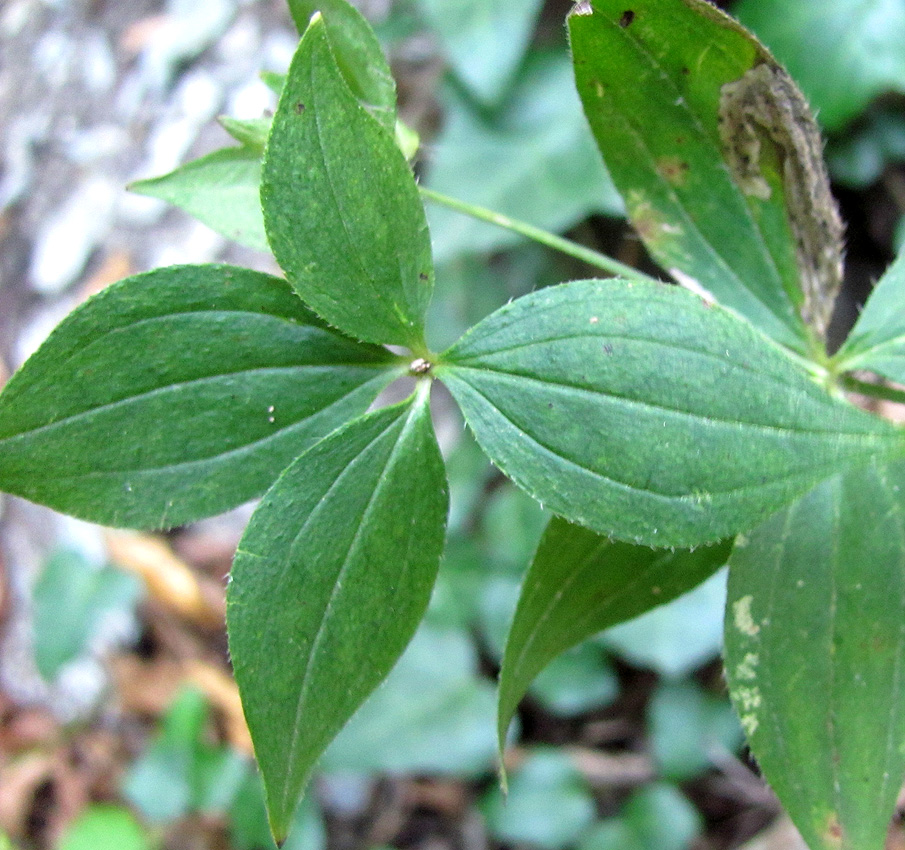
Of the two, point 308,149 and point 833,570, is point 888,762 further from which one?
point 308,149

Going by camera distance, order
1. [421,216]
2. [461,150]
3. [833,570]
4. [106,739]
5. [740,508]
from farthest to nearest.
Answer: [106,739]
[461,150]
[833,570]
[421,216]
[740,508]

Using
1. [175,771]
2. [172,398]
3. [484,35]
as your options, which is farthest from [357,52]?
[175,771]

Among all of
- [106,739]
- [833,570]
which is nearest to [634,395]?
[833,570]

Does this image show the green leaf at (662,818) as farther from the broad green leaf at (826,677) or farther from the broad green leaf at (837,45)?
the broad green leaf at (837,45)

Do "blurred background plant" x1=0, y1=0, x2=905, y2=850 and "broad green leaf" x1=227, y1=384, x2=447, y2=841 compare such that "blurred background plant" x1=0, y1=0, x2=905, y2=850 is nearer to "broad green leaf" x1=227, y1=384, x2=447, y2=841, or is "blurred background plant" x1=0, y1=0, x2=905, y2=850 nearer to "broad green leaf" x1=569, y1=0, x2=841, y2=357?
"broad green leaf" x1=569, y1=0, x2=841, y2=357

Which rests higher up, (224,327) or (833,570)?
(224,327)

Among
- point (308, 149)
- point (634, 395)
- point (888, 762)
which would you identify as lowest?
point (888, 762)
